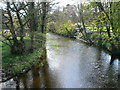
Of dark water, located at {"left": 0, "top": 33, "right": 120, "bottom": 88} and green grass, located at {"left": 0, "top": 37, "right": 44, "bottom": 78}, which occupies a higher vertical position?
green grass, located at {"left": 0, "top": 37, "right": 44, "bottom": 78}

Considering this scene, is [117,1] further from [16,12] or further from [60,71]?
[16,12]

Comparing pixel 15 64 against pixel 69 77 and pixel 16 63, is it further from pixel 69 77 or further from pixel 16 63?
pixel 69 77

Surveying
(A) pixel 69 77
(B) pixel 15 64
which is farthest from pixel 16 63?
(A) pixel 69 77

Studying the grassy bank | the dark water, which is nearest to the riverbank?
the grassy bank

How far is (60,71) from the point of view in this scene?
23.9 ft

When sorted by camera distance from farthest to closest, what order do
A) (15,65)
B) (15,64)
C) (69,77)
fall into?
(15,64), (15,65), (69,77)

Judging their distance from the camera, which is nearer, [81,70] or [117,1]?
[117,1]

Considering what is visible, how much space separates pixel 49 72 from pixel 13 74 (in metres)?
2.08

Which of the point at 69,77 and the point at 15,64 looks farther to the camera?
the point at 15,64

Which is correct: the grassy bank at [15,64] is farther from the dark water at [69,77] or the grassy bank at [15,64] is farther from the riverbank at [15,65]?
the dark water at [69,77]

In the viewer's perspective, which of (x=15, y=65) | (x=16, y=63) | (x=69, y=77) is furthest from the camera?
(x=16, y=63)

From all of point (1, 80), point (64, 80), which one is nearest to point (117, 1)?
point (64, 80)

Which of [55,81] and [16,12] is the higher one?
[16,12]

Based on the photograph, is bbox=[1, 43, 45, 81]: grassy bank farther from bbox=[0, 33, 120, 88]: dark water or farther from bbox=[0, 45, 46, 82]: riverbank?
bbox=[0, 33, 120, 88]: dark water
